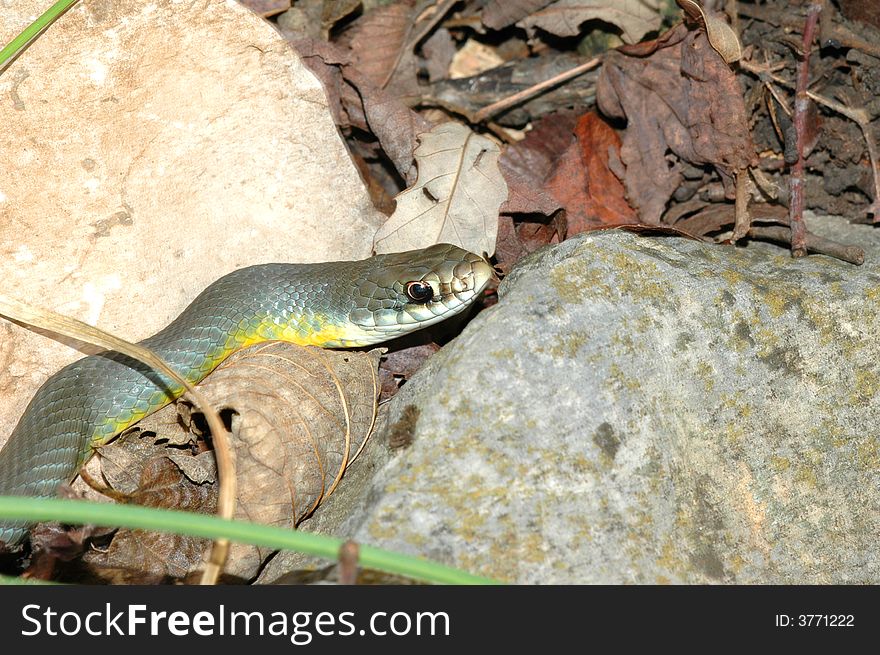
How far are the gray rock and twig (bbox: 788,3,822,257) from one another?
0.61 metres

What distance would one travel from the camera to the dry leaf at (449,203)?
15.8ft

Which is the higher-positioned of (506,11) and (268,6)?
(268,6)

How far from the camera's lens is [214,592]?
2893 millimetres

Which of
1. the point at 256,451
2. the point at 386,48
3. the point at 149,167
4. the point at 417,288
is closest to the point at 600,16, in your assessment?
the point at 386,48

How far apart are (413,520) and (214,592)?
74 cm

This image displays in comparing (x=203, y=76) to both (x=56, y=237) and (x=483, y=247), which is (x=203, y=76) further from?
Answer: (x=483, y=247)

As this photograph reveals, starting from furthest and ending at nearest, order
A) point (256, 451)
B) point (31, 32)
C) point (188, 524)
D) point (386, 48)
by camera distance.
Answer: point (386, 48) → point (31, 32) → point (256, 451) → point (188, 524)

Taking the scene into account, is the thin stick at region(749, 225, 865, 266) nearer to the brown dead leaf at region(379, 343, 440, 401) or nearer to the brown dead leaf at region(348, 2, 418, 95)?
the brown dead leaf at region(379, 343, 440, 401)

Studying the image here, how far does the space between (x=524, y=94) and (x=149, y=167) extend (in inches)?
105

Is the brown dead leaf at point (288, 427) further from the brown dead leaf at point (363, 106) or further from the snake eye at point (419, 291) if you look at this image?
the brown dead leaf at point (363, 106)

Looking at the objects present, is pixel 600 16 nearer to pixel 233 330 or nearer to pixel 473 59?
pixel 473 59

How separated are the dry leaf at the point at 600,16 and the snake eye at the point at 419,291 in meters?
→ 2.57

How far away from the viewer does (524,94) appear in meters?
5.87

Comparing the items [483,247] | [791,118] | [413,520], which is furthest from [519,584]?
[791,118]
